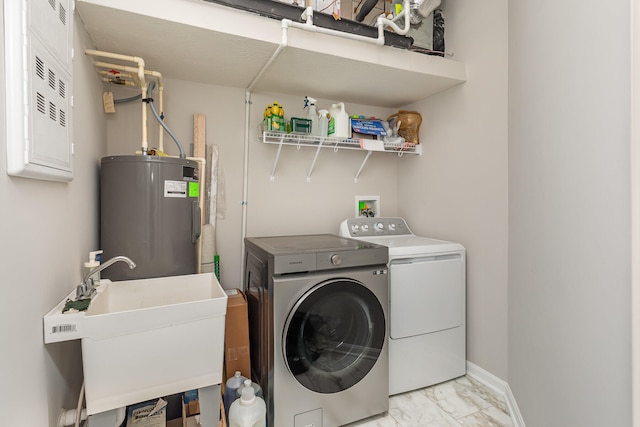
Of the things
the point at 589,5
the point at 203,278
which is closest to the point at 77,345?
the point at 203,278

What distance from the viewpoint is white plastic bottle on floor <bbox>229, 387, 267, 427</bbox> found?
1.50m

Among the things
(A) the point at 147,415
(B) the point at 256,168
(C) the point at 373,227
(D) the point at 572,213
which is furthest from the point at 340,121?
(A) the point at 147,415

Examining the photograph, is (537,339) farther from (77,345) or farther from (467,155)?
(77,345)

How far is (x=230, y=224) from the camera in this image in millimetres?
2385

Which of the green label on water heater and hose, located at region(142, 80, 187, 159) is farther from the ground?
hose, located at region(142, 80, 187, 159)

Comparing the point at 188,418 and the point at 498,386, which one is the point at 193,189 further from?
the point at 498,386

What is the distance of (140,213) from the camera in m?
1.60

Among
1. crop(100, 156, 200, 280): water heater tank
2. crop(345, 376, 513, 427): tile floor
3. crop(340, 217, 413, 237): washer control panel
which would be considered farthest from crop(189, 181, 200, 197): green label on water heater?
crop(345, 376, 513, 427): tile floor

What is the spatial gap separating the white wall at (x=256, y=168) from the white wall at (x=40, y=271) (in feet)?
2.07

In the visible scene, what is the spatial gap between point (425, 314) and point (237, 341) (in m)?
1.24

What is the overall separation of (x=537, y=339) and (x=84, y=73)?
2.58m

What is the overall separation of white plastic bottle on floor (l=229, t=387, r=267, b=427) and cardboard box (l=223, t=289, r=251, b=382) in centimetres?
28

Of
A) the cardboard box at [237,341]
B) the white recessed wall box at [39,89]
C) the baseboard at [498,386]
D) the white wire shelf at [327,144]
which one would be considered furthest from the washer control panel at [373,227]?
the white recessed wall box at [39,89]

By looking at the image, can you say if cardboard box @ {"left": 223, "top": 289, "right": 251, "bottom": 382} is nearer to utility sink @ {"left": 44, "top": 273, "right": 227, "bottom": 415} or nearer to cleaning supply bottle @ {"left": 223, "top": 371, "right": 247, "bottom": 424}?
cleaning supply bottle @ {"left": 223, "top": 371, "right": 247, "bottom": 424}
